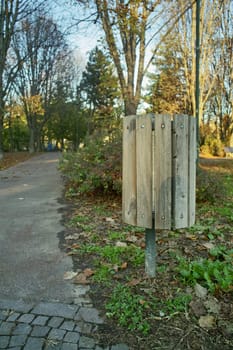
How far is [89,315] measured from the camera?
6.74 feet

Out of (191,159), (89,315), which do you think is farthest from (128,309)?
(191,159)

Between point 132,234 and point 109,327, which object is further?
point 132,234

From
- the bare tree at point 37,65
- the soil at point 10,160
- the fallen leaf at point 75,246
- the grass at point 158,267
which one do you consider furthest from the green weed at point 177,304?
the bare tree at point 37,65

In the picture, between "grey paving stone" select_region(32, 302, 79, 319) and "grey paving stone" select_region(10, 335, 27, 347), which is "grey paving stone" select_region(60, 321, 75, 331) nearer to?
"grey paving stone" select_region(32, 302, 79, 319)

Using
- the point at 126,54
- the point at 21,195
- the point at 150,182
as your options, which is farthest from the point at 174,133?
the point at 126,54

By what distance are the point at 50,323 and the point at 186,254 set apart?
1.63m

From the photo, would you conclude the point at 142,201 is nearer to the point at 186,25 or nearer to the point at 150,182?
the point at 150,182

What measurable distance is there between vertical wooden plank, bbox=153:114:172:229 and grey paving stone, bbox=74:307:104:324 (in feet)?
2.55

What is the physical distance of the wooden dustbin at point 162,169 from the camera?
7.39 ft

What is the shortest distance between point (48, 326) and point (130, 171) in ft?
4.13

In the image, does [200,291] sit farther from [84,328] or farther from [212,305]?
[84,328]

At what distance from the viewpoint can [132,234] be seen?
149 inches

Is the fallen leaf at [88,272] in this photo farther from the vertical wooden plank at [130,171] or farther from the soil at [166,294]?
the vertical wooden plank at [130,171]

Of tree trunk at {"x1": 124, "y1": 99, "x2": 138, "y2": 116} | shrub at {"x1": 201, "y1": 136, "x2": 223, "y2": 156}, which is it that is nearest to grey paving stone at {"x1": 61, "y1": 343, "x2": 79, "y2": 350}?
tree trunk at {"x1": 124, "y1": 99, "x2": 138, "y2": 116}
